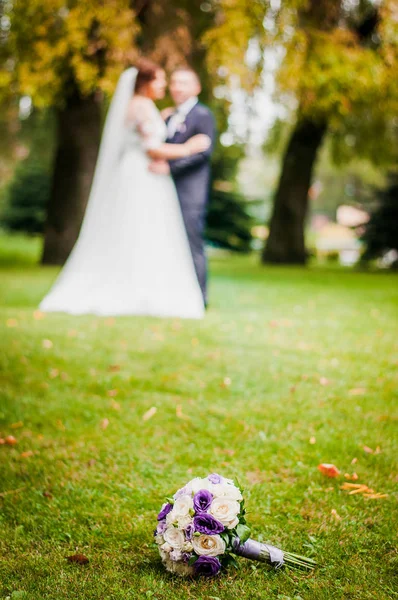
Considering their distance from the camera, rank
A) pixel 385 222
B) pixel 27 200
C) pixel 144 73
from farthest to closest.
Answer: pixel 27 200 → pixel 385 222 → pixel 144 73

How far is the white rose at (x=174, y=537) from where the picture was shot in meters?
2.24

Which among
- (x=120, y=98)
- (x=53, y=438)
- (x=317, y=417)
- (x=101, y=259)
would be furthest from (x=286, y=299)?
(x=53, y=438)

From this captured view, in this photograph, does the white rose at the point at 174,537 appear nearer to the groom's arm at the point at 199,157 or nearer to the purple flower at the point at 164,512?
the purple flower at the point at 164,512

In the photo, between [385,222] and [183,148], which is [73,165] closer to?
[183,148]

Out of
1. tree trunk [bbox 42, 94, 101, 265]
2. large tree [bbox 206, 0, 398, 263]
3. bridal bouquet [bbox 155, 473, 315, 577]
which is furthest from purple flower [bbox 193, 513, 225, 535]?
tree trunk [bbox 42, 94, 101, 265]

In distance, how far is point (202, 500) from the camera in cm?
230

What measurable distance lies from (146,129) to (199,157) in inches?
27.1

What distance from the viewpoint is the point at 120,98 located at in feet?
26.1

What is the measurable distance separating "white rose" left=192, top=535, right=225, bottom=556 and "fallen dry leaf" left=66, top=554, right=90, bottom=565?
0.45 m

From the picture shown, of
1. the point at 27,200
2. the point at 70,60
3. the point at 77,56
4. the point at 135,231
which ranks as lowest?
the point at 27,200

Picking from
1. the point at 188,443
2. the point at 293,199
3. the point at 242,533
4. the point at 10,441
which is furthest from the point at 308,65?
the point at 242,533

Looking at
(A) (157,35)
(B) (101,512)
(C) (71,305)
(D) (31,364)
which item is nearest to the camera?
(B) (101,512)

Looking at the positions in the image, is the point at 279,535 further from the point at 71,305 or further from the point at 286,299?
the point at 286,299

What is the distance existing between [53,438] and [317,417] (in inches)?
61.5
